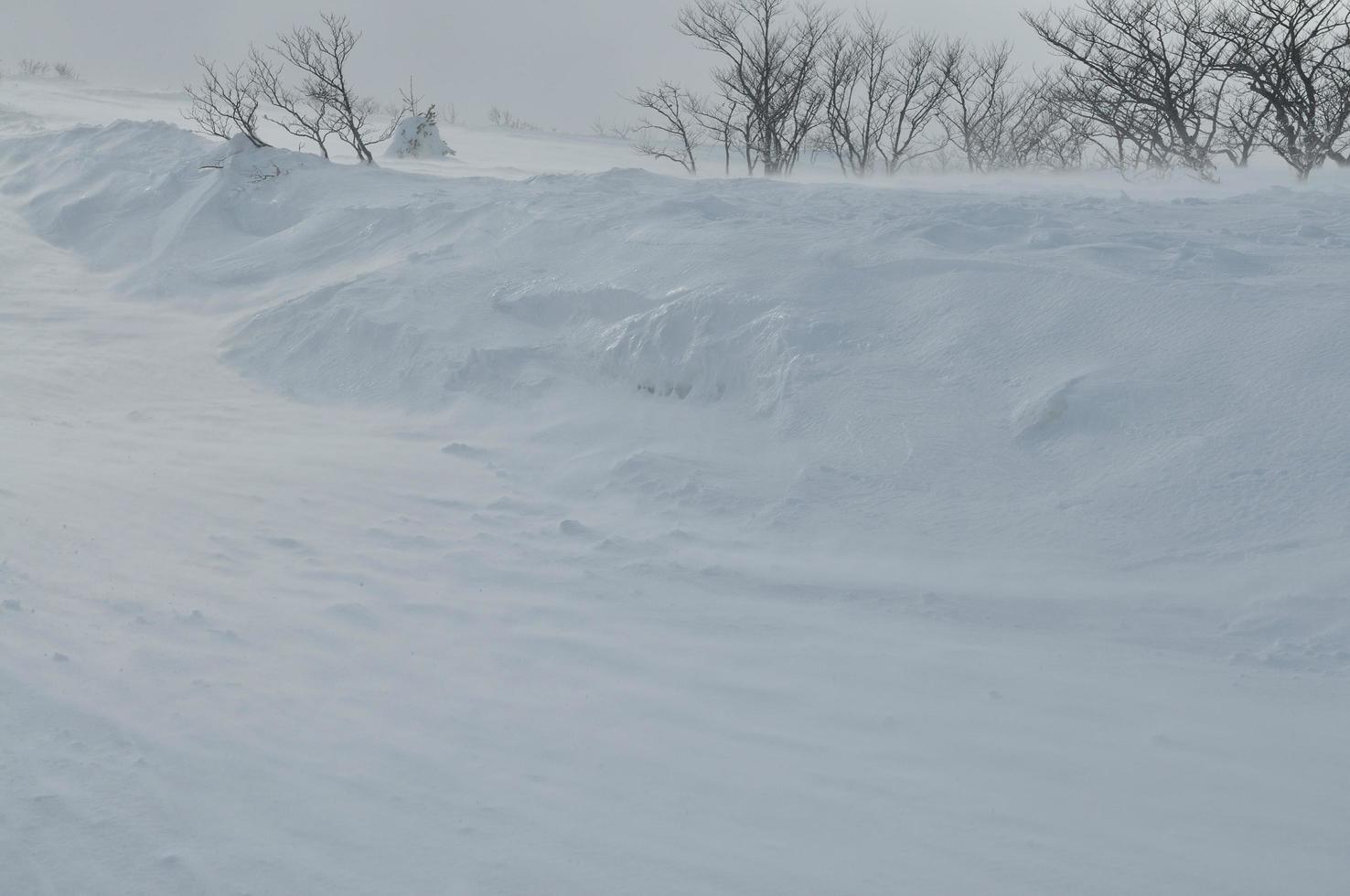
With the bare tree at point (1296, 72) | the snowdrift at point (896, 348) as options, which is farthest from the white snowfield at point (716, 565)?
the bare tree at point (1296, 72)

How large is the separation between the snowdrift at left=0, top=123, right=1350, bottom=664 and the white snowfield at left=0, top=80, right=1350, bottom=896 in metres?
0.03

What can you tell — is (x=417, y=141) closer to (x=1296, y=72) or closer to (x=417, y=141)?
(x=417, y=141)

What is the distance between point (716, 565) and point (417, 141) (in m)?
15.3

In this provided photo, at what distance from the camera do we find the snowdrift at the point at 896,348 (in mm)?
4320

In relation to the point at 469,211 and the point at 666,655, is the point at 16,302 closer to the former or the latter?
the point at 469,211

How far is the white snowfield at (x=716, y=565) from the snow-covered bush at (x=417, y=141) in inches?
396

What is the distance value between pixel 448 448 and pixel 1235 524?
4060mm

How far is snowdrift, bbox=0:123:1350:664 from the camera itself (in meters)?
4.32

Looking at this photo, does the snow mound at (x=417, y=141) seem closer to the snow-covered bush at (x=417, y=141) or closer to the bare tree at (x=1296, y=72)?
the snow-covered bush at (x=417, y=141)

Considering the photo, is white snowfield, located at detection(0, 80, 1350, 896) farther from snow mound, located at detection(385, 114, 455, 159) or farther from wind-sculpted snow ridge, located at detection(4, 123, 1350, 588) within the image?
snow mound, located at detection(385, 114, 455, 159)

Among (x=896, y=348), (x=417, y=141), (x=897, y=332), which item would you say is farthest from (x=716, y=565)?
(x=417, y=141)

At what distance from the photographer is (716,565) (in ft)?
14.4

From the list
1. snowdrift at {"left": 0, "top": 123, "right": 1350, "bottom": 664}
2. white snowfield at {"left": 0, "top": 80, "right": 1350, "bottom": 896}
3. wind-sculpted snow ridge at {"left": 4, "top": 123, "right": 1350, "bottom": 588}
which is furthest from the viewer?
wind-sculpted snow ridge at {"left": 4, "top": 123, "right": 1350, "bottom": 588}

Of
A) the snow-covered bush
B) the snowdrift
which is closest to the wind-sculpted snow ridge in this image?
the snowdrift
